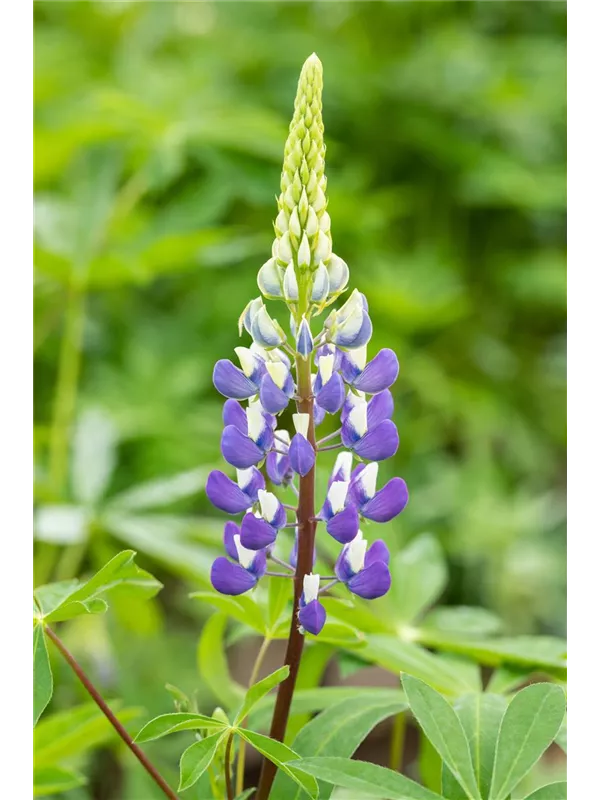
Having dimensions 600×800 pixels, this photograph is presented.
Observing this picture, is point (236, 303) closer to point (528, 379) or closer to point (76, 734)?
point (528, 379)

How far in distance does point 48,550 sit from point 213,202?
0.85m

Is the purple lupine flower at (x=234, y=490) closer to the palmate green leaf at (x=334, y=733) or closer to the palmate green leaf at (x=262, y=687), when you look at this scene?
the palmate green leaf at (x=262, y=687)

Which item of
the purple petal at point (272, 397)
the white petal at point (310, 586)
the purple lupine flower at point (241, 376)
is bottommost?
the white petal at point (310, 586)

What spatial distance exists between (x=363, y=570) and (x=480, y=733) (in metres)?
0.23

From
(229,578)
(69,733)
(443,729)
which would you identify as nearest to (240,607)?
(229,578)

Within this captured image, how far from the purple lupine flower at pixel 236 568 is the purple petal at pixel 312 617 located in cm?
5

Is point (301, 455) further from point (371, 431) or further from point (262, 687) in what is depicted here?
point (262, 687)

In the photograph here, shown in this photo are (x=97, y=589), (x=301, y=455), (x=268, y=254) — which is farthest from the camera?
(x=268, y=254)

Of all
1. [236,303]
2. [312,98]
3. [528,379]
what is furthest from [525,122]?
[312,98]

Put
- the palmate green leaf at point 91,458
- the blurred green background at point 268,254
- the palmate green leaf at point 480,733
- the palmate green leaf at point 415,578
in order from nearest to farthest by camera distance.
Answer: the palmate green leaf at point 480,733 < the palmate green leaf at point 415,578 < the palmate green leaf at point 91,458 < the blurred green background at point 268,254

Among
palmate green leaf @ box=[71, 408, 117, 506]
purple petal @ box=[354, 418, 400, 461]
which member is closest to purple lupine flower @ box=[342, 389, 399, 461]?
purple petal @ box=[354, 418, 400, 461]

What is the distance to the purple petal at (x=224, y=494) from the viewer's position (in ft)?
2.19

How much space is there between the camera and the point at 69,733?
3.10 ft

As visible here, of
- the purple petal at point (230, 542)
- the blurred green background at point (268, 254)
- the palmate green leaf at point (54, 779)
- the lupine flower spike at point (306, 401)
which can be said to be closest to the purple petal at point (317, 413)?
the lupine flower spike at point (306, 401)
